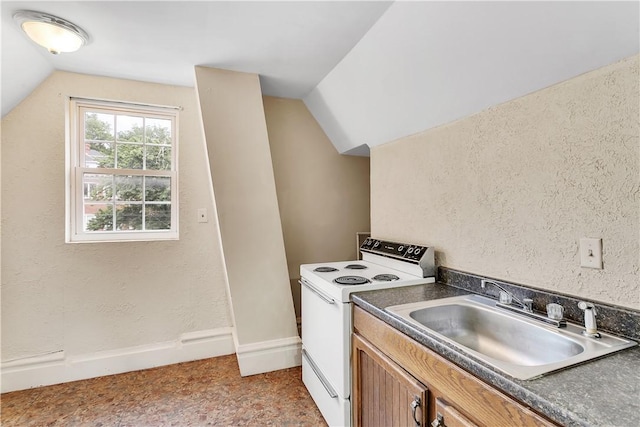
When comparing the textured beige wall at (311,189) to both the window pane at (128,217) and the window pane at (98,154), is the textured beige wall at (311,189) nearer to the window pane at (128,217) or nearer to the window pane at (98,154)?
the window pane at (128,217)

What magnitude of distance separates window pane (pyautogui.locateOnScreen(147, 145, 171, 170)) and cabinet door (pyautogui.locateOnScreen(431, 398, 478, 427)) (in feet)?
8.37

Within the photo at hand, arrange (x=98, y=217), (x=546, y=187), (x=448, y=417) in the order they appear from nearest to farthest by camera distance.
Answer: (x=448, y=417) < (x=546, y=187) < (x=98, y=217)

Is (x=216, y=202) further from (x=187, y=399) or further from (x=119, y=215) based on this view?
(x=187, y=399)

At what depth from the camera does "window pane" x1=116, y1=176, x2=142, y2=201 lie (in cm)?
248

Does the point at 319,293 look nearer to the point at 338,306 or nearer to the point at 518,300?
the point at 338,306

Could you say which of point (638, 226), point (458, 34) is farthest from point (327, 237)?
point (638, 226)

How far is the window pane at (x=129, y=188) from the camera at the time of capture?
8.13 ft

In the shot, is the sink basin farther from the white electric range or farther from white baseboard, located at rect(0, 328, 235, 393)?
white baseboard, located at rect(0, 328, 235, 393)

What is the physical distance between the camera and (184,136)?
8.47ft

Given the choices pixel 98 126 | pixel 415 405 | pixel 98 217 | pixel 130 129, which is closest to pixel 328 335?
pixel 415 405

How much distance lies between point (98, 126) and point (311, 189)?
1839mm

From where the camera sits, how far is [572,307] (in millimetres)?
1173

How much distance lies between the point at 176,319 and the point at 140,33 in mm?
2097

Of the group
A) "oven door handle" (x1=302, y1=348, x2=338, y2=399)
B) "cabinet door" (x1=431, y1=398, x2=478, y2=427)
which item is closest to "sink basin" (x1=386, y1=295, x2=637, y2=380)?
"cabinet door" (x1=431, y1=398, x2=478, y2=427)
